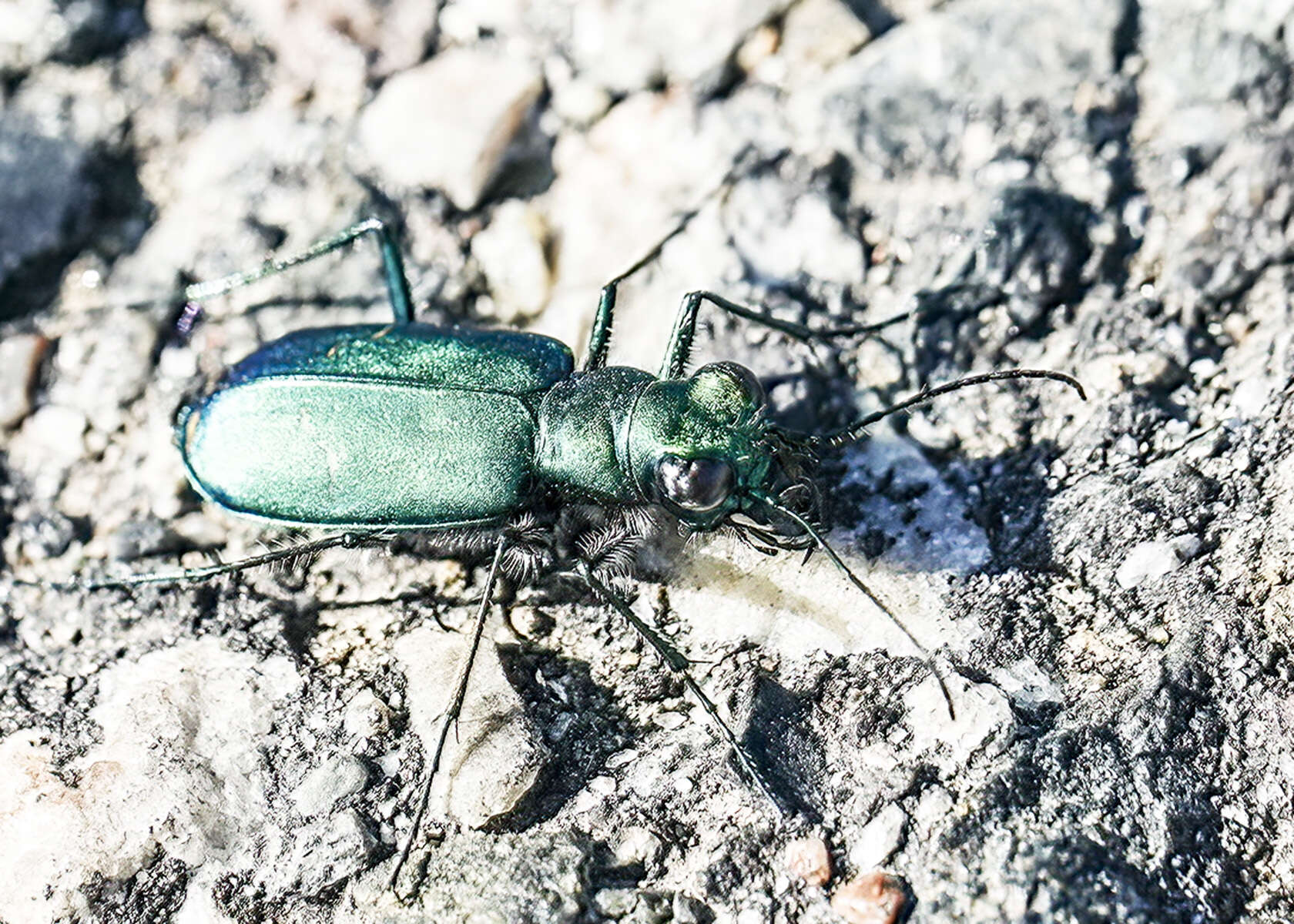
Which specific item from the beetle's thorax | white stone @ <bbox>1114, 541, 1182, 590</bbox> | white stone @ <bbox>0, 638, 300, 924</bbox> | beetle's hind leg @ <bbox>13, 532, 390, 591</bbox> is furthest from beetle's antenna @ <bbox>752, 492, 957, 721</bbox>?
white stone @ <bbox>0, 638, 300, 924</bbox>

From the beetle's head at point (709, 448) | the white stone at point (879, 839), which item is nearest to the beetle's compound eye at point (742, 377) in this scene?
the beetle's head at point (709, 448)

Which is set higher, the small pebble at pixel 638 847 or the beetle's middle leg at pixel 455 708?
the beetle's middle leg at pixel 455 708

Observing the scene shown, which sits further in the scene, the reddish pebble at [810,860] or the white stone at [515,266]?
the white stone at [515,266]

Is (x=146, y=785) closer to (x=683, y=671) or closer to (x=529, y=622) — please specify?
(x=529, y=622)

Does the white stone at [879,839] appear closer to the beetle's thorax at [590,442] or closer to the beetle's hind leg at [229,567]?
the beetle's thorax at [590,442]

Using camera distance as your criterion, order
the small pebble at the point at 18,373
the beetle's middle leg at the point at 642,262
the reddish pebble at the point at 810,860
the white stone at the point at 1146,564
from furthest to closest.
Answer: the small pebble at the point at 18,373, the beetle's middle leg at the point at 642,262, the white stone at the point at 1146,564, the reddish pebble at the point at 810,860

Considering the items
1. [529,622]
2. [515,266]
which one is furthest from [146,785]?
[515,266]

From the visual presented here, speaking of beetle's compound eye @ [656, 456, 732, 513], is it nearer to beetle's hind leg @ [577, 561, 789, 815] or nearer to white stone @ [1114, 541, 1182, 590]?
beetle's hind leg @ [577, 561, 789, 815]

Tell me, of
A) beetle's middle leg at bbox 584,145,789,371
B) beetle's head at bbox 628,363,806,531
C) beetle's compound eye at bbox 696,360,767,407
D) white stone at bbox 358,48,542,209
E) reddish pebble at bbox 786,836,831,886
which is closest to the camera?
reddish pebble at bbox 786,836,831,886
